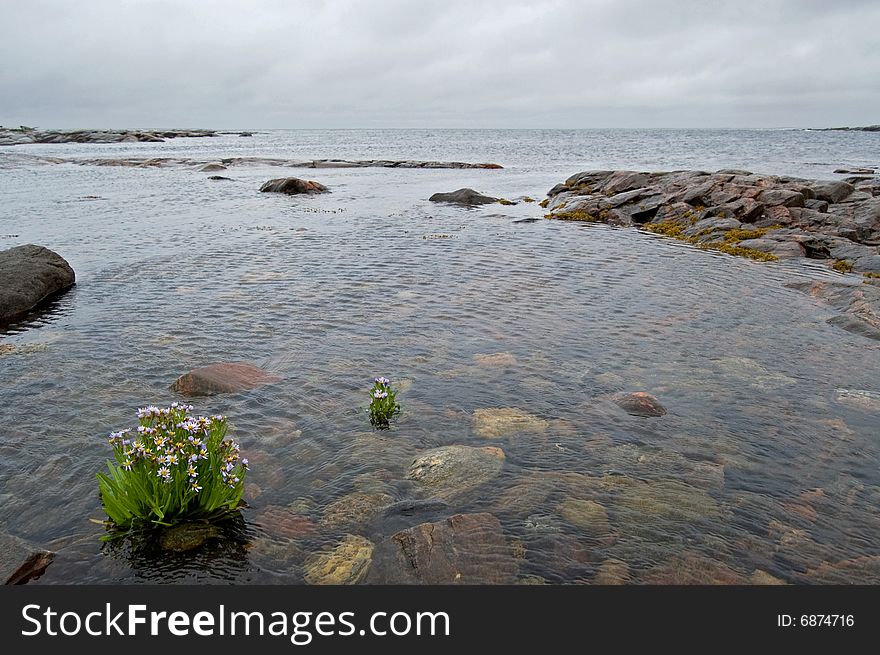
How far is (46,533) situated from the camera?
6.93 metres

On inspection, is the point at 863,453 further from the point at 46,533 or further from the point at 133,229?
the point at 133,229

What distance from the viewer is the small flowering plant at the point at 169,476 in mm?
6598

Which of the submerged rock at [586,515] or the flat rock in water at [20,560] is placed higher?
the flat rock in water at [20,560]

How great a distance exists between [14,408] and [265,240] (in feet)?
61.1

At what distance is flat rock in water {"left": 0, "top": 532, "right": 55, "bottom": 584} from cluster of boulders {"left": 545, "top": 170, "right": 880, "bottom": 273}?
25461mm

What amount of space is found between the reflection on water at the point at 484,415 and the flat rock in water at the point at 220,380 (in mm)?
288

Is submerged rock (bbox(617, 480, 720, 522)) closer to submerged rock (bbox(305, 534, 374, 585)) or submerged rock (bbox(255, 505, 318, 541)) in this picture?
submerged rock (bbox(305, 534, 374, 585))

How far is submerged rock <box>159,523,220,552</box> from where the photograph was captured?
6.61 m

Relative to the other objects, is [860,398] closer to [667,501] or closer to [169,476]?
[667,501]

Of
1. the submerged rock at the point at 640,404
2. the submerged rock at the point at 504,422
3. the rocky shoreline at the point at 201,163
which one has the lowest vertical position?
the submerged rock at the point at 504,422

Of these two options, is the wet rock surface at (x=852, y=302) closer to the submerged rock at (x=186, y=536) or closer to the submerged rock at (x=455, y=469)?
the submerged rock at (x=455, y=469)

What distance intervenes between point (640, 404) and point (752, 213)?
2615cm

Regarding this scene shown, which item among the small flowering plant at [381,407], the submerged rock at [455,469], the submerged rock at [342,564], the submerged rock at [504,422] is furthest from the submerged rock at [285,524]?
the submerged rock at [504,422]

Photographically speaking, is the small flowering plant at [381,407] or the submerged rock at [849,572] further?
the small flowering plant at [381,407]
